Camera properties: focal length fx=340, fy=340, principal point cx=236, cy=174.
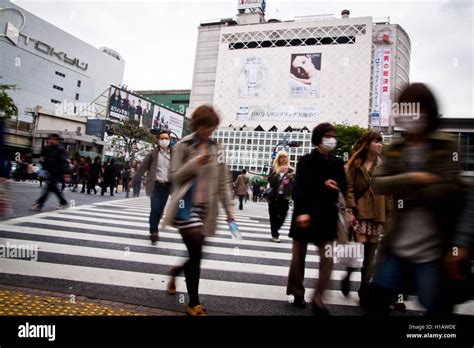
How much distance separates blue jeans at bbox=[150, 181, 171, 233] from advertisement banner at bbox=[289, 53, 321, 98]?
7629cm

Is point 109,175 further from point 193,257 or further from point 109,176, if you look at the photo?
point 193,257

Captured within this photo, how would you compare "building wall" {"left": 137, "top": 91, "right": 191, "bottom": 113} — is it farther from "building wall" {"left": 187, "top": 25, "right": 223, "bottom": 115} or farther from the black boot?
the black boot

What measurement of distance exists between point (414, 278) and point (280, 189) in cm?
484

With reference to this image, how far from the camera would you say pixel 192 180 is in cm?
281

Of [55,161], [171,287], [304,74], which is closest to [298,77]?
[304,74]

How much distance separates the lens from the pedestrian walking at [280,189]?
6719 mm

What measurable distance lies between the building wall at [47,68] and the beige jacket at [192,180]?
60.1 m

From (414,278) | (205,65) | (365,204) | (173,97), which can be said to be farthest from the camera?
(173,97)

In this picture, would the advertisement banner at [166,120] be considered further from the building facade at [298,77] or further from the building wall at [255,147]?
the building facade at [298,77]

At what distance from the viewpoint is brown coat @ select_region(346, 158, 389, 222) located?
3510 millimetres

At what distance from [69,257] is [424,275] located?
158 inches

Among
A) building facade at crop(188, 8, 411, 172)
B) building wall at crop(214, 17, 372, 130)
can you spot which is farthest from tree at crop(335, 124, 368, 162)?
building wall at crop(214, 17, 372, 130)

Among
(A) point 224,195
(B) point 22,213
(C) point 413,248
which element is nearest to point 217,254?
(A) point 224,195

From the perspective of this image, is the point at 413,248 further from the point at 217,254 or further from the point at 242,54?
the point at 242,54
